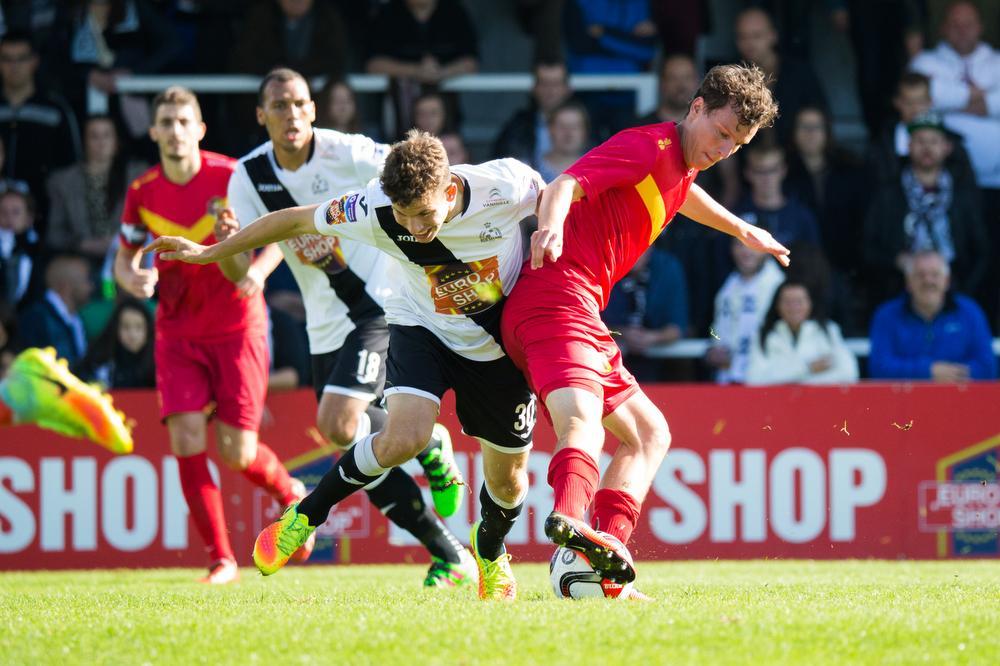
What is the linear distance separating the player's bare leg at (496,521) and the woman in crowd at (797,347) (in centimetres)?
479

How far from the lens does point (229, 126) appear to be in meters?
13.1

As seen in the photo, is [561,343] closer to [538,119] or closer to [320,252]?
[320,252]

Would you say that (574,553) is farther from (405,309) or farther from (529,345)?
(405,309)

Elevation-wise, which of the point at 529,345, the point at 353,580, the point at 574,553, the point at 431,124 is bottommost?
the point at 353,580

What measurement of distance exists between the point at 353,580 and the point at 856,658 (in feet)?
15.0

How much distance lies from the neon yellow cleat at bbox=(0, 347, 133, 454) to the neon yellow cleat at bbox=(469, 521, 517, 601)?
3424 millimetres

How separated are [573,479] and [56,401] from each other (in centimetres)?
463

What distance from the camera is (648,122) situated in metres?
12.3

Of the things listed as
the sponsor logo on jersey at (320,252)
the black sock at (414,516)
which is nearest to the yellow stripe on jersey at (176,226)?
the sponsor logo on jersey at (320,252)

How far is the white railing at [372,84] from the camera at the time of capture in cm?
1302

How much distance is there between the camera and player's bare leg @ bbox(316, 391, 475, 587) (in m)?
7.70

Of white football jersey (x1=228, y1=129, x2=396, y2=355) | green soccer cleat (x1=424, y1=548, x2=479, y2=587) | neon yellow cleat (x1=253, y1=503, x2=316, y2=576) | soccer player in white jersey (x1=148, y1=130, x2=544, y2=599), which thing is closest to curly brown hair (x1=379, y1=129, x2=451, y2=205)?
soccer player in white jersey (x1=148, y1=130, x2=544, y2=599)

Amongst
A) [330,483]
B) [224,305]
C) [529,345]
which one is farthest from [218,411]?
[529,345]

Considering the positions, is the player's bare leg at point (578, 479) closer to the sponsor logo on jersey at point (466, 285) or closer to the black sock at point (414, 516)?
the sponsor logo on jersey at point (466, 285)
